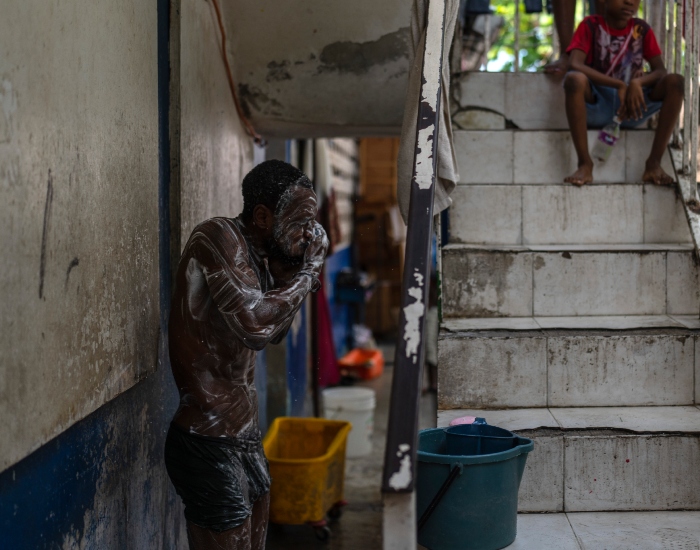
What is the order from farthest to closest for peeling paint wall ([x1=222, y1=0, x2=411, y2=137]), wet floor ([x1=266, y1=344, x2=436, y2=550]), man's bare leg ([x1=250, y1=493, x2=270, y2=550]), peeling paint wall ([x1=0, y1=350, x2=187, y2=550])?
wet floor ([x1=266, y1=344, x2=436, y2=550]) → peeling paint wall ([x1=222, y1=0, x2=411, y2=137]) → man's bare leg ([x1=250, y1=493, x2=270, y2=550]) → peeling paint wall ([x1=0, y1=350, x2=187, y2=550])

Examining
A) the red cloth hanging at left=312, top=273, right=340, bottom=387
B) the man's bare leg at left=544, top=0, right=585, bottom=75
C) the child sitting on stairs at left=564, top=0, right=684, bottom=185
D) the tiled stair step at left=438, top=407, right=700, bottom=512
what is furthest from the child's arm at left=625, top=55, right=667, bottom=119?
the red cloth hanging at left=312, top=273, right=340, bottom=387

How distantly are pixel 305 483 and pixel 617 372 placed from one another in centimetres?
232

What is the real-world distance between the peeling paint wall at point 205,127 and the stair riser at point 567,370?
1464 mm

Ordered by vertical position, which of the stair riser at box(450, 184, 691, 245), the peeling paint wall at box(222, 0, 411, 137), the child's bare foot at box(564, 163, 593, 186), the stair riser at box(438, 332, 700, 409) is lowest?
the stair riser at box(438, 332, 700, 409)

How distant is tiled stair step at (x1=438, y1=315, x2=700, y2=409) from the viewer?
335 cm

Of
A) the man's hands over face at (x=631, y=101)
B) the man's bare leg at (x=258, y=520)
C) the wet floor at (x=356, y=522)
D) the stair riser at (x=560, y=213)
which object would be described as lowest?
the wet floor at (x=356, y=522)

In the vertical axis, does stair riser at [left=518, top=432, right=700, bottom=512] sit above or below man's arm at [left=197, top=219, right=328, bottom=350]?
below

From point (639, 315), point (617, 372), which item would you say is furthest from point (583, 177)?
point (617, 372)

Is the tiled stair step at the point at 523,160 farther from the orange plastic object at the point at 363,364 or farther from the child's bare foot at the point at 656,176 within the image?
the orange plastic object at the point at 363,364

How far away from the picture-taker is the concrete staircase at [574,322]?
9.96ft

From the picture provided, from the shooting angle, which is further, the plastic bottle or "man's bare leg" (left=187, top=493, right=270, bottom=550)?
the plastic bottle

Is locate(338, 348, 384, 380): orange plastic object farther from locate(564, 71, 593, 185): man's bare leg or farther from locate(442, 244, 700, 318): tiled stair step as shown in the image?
locate(442, 244, 700, 318): tiled stair step

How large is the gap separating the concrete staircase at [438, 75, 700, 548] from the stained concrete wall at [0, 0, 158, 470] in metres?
1.41

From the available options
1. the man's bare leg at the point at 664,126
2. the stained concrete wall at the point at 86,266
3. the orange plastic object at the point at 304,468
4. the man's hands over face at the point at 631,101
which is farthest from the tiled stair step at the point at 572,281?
the orange plastic object at the point at 304,468
